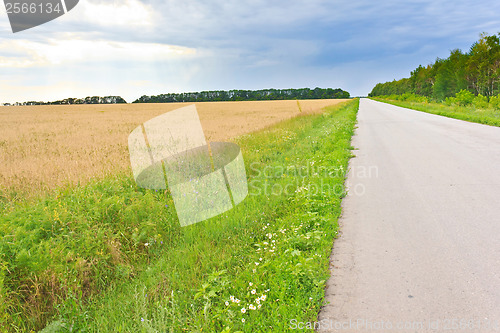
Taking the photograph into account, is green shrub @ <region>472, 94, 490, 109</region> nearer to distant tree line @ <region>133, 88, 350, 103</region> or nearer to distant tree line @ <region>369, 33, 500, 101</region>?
distant tree line @ <region>369, 33, 500, 101</region>

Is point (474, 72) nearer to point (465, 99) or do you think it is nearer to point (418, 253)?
point (465, 99)

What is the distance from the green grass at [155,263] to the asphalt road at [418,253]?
0.93 ft

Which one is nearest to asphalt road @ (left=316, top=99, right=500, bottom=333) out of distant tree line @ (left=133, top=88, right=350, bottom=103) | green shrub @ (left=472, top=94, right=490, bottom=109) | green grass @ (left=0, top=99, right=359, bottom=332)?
green grass @ (left=0, top=99, right=359, bottom=332)

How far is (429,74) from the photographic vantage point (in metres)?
66.0

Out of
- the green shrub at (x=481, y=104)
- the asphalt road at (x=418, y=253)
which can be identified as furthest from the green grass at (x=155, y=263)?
the green shrub at (x=481, y=104)

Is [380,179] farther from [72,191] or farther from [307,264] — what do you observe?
[72,191]

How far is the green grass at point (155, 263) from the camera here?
9.04 ft

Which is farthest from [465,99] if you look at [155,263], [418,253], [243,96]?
[243,96]

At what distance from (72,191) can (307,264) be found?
4116 mm

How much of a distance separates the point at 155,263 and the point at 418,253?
3.27 metres

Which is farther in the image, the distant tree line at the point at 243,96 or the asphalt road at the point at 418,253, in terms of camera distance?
the distant tree line at the point at 243,96

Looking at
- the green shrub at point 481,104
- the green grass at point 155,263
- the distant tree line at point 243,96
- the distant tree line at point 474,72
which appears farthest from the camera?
the distant tree line at point 243,96

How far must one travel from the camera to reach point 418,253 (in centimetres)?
349

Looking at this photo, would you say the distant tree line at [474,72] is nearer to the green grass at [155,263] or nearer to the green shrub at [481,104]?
the green shrub at [481,104]
